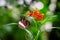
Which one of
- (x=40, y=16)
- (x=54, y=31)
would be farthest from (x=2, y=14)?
(x=40, y=16)

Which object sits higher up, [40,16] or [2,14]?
[40,16]

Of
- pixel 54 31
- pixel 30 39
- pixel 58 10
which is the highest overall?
pixel 30 39

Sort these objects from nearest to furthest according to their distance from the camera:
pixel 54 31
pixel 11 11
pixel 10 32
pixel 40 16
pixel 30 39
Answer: pixel 30 39 → pixel 40 16 → pixel 10 32 → pixel 11 11 → pixel 54 31

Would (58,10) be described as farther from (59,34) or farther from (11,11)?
(11,11)

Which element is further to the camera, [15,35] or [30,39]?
[15,35]

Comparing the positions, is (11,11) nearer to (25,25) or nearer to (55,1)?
(55,1)

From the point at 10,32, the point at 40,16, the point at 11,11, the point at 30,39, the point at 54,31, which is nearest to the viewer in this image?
the point at 30,39
